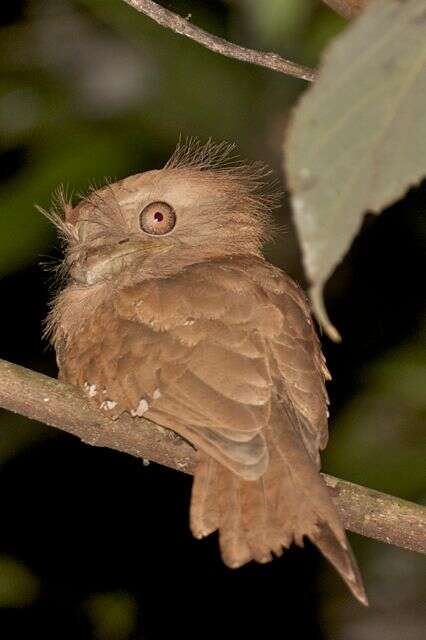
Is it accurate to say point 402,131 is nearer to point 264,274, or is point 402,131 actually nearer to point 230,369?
point 230,369

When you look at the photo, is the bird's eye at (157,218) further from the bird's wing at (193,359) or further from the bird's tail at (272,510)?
the bird's tail at (272,510)

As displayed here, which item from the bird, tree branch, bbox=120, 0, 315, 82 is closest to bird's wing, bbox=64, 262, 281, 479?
the bird

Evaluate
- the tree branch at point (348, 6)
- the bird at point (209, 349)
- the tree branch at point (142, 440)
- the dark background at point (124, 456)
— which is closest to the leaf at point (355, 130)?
the tree branch at point (348, 6)

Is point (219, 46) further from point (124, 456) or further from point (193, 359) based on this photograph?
point (124, 456)

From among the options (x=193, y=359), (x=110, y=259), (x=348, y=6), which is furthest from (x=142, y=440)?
(x=348, y=6)

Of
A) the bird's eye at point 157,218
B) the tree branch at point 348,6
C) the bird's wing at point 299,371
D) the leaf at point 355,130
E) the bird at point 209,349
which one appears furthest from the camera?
the bird's eye at point 157,218

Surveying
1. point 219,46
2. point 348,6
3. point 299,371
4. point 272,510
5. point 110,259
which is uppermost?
point 348,6
